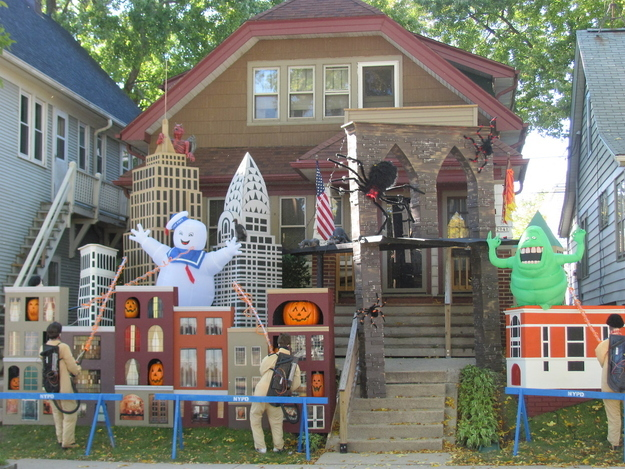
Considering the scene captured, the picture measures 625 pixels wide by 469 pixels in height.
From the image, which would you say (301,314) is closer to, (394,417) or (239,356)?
(239,356)

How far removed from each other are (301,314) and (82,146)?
12038mm

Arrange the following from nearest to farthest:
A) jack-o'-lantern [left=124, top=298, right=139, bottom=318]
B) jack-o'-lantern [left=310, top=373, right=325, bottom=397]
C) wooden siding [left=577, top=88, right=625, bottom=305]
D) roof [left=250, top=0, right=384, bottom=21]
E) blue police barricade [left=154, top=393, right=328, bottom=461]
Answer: blue police barricade [left=154, top=393, right=328, bottom=461] → jack-o'-lantern [left=310, top=373, right=325, bottom=397] → jack-o'-lantern [left=124, top=298, right=139, bottom=318] → wooden siding [left=577, top=88, right=625, bottom=305] → roof [left=250, top=0, right=384, bottom=21]

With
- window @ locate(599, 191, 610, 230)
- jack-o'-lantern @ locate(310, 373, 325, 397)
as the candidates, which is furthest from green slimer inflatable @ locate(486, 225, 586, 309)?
window @ locate(599, 191, 610, 230)

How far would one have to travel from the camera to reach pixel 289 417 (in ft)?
33.9

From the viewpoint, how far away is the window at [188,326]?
11.1m

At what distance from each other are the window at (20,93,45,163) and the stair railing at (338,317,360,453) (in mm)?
10120

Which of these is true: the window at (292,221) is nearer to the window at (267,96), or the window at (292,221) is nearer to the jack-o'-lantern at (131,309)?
the window at (267,96)

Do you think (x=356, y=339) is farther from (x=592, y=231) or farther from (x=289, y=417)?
(x=592, y=231)

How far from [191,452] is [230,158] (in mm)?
8665

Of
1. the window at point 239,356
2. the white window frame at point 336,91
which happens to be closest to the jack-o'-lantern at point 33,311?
the window at point 239,356

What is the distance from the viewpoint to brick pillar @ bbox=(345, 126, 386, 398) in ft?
36.4

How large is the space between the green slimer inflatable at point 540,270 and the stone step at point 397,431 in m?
2.27

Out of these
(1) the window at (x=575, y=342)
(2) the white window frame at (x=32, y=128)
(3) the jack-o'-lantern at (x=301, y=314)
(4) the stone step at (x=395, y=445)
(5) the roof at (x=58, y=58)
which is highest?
(5) the roof at (x=58, y=58)

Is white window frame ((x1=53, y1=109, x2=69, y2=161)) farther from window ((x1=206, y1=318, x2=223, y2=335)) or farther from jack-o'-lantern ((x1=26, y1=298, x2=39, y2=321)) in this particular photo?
window ((x1=206, y1=318, x2=223, y2=335))
